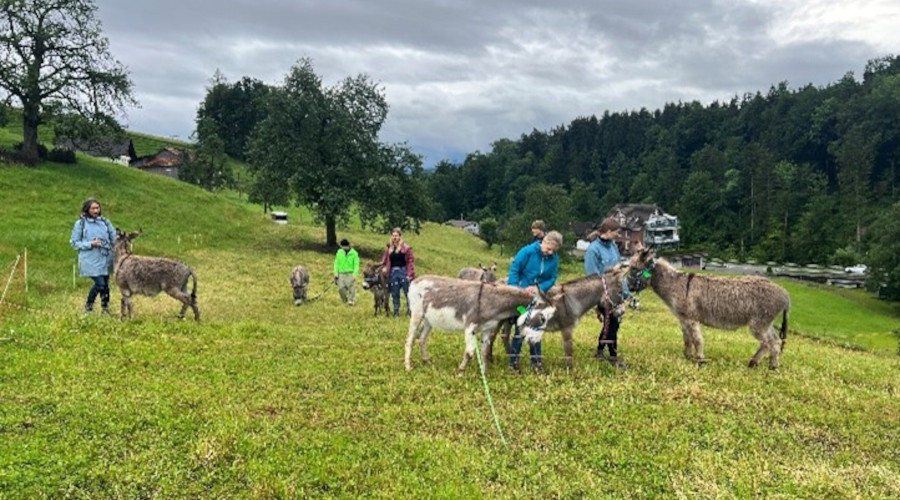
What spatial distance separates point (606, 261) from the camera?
39.3 feet

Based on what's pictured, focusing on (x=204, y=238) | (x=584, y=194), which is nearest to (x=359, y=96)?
(x=204, y=238)

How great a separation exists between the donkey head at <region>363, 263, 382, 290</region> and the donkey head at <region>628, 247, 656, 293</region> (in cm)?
942

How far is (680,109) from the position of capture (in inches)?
6821

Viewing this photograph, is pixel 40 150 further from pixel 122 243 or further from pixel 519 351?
pixel 519 351

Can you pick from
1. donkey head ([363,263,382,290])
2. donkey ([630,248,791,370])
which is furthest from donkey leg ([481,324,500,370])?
donkey head ([363,263,382,290])

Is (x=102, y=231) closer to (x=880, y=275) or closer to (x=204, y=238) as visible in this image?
(x=204, y=238)

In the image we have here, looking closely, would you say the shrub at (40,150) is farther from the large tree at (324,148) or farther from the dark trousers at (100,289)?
the dark trousers at (100,289)

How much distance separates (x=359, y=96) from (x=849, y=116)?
411ft

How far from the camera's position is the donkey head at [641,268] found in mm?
12058

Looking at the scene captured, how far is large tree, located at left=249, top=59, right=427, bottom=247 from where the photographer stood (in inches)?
1555

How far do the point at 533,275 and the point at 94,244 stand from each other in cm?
1020

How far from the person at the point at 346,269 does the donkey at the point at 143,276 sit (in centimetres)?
668

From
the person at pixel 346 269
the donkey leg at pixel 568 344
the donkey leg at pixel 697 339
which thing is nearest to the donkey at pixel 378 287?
the person at pixel 346 269

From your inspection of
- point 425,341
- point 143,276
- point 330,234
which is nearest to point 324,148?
point 330,234
